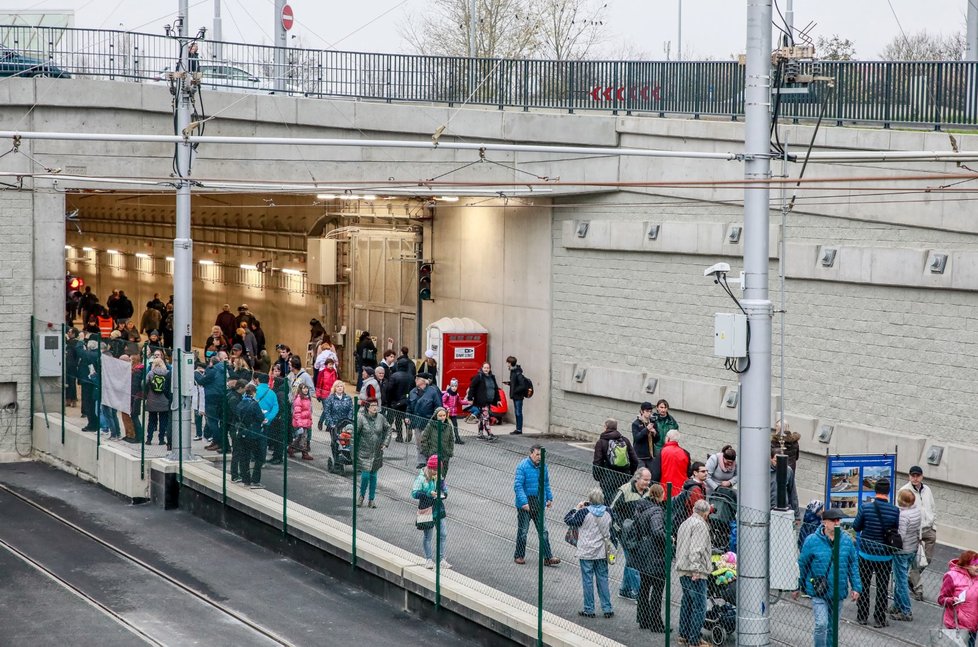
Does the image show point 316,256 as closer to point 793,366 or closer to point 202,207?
point 202,207

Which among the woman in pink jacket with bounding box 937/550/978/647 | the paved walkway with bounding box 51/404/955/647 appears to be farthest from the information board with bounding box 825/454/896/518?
the woman in pink jacket with bounding box 937/550/978/647

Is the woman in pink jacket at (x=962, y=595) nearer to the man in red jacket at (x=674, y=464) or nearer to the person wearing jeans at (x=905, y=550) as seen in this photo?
the person wearing jeans at (x=905, y=550)

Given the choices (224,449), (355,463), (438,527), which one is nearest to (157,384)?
(224,449)

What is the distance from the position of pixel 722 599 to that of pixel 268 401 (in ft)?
28.8

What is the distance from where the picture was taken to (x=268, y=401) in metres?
20.1

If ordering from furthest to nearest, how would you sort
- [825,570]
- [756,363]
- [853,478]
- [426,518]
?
[853,478] → [426,518] → [825,570] → [756,363]

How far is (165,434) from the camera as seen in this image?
23.5m

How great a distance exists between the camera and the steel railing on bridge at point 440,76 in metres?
24.4

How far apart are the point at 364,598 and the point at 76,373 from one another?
1121 cm

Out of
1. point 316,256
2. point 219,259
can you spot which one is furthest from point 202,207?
point 316,256

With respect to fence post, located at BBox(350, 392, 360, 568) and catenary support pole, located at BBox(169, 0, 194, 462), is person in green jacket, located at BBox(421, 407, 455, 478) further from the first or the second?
catenary support pole, located at BBox(169, 0, 194, 462)

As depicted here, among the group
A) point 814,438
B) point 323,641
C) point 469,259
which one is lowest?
point 323,641

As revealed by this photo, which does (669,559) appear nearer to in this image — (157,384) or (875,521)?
(875,521)

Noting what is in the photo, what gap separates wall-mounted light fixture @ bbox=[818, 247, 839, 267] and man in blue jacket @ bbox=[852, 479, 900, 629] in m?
6.44
